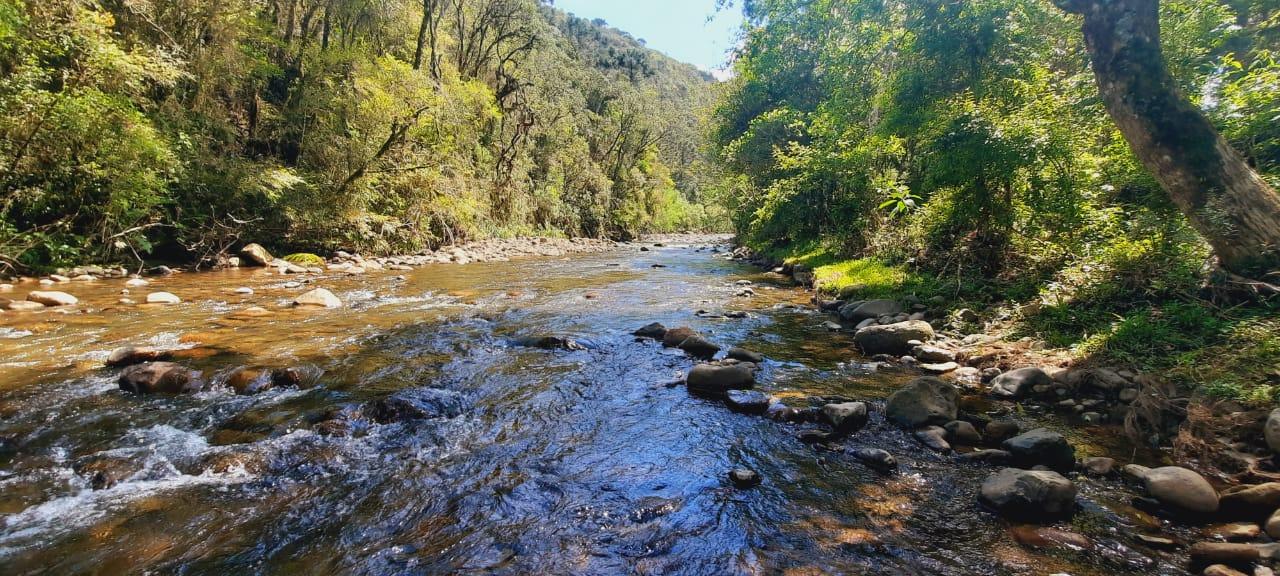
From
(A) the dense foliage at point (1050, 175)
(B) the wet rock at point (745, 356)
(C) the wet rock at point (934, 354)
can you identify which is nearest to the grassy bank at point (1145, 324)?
(A) the dense foliage at point (1050, 175)

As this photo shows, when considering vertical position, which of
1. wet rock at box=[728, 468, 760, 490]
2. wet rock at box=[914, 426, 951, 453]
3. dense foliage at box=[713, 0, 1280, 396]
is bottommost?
wet rock at box=[728, 468, 760, 490]

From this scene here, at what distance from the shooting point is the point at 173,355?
21.9ft

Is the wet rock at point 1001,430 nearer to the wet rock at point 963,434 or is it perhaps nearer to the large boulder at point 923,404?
the wet rock at point 963,434

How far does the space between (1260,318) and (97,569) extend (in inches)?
360

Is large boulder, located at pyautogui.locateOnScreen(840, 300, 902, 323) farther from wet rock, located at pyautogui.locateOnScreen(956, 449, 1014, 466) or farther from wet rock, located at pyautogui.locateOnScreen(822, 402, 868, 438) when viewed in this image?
wet rock, located at pyautogui.locateOnScreen(956, 449, 1014, 466)

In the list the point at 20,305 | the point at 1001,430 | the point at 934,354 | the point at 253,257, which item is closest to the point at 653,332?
the point at 934,354

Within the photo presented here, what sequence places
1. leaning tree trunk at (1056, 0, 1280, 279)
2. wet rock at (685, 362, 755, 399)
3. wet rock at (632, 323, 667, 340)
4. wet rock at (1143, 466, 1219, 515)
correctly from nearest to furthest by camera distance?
wet rock at (1143, 466, 1219, 515)
leaning tree trunk at (1056, 0, 1280, 279)
wet rock at (685, 362, 755, 399)
wet rock at (632, 323, 667, 340)

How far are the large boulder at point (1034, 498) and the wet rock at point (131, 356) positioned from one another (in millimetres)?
8741

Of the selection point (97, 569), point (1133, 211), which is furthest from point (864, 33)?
point (97, 569)

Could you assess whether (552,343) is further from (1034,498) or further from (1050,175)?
(1050,175)

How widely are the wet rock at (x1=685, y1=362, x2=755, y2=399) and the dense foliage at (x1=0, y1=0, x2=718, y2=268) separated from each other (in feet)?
46.2

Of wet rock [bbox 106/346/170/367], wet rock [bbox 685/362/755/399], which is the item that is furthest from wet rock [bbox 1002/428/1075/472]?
wet rock [bbox 106/346/170/367]

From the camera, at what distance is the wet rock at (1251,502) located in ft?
10.5

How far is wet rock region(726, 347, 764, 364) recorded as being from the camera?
718 centimetres
